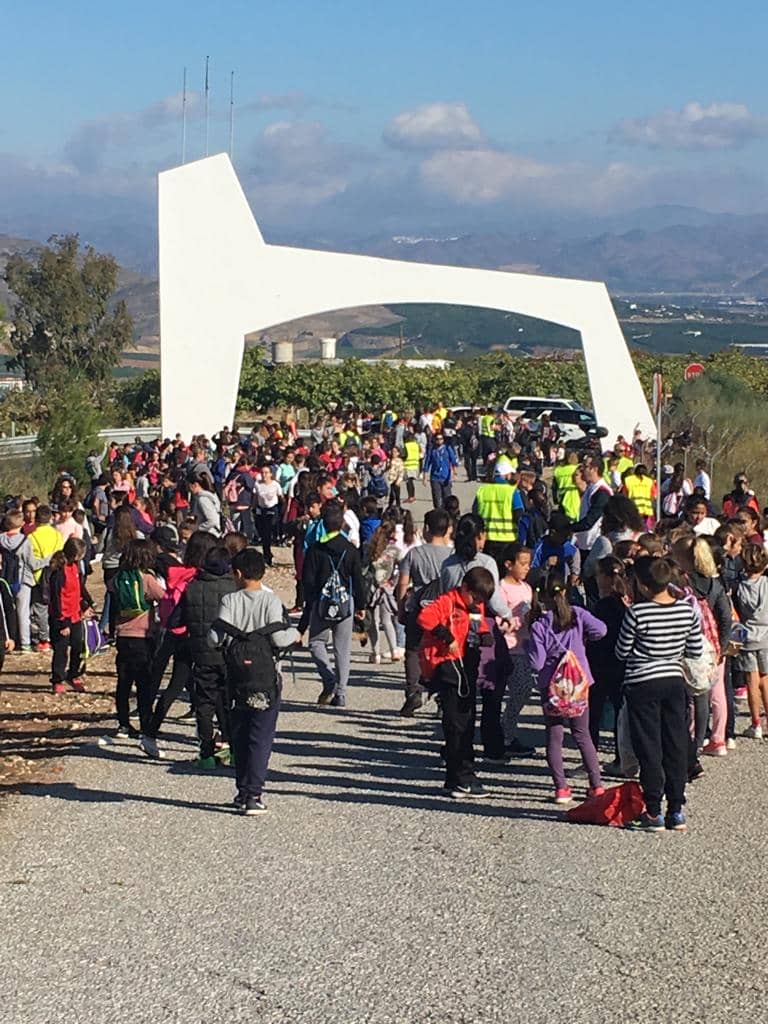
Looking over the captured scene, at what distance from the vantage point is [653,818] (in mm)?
9484

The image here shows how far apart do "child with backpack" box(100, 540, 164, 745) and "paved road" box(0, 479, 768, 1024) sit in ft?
1.96

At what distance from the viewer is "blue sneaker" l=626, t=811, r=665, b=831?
9469 mm

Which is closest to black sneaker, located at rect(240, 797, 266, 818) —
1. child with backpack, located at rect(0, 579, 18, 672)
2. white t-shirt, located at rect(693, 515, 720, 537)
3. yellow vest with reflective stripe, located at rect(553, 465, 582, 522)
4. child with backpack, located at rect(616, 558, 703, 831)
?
child with backpack, located at rect(616, 558, 703, 831)

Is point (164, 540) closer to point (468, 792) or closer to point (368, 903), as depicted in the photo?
point (468, 792)

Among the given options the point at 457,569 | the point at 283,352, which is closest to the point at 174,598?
the point at 457,569

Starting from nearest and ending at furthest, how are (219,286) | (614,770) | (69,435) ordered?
(614,770)
(69,435)
(219,286)

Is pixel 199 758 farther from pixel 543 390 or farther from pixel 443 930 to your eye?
pixel 543 390

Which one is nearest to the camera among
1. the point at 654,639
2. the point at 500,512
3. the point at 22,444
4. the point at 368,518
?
the point at 654,639

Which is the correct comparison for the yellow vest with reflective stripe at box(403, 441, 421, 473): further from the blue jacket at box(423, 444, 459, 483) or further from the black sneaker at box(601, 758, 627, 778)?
the black sneaker at box(601, 758, 627, 778)

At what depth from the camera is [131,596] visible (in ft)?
38.1

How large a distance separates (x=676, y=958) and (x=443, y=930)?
111 cm

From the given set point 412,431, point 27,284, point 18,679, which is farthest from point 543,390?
point 18,679

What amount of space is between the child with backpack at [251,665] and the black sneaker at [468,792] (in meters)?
1.24

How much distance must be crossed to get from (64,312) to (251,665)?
2815 inches
